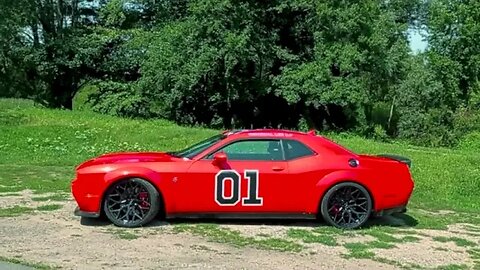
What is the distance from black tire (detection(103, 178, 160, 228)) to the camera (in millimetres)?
9195

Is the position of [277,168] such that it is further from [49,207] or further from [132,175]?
[49,207]

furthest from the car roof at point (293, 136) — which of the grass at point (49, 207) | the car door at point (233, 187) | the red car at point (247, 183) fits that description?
the grass at point (49, 207)

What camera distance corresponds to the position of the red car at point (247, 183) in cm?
922

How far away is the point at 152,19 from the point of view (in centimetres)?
3678

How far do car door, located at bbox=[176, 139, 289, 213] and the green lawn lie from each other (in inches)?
107

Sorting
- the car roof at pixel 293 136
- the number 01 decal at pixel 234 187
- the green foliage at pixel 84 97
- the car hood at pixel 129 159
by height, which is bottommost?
the number 01 decal at pixel 234 187

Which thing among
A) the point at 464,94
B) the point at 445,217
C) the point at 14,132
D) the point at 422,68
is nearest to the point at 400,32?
the point at 422,68

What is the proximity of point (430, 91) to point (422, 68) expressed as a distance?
5.36 ft

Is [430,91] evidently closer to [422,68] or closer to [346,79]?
[422,68]

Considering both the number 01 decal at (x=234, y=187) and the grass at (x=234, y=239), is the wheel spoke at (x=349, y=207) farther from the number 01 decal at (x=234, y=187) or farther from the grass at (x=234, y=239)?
the grass at (x=234, y=239)

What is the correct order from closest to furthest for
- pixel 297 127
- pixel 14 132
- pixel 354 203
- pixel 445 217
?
pixel 354 203 → pixel 445 217 → pixel 14 132 → pixel 297 127

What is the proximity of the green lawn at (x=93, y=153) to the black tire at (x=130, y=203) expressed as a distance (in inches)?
135

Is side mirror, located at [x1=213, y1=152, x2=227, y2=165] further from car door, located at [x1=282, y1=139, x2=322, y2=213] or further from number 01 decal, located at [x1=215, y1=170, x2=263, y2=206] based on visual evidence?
car door, located at [x1=282, y1=139, x2=322, y2=213]

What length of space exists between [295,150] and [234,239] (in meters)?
1.79
